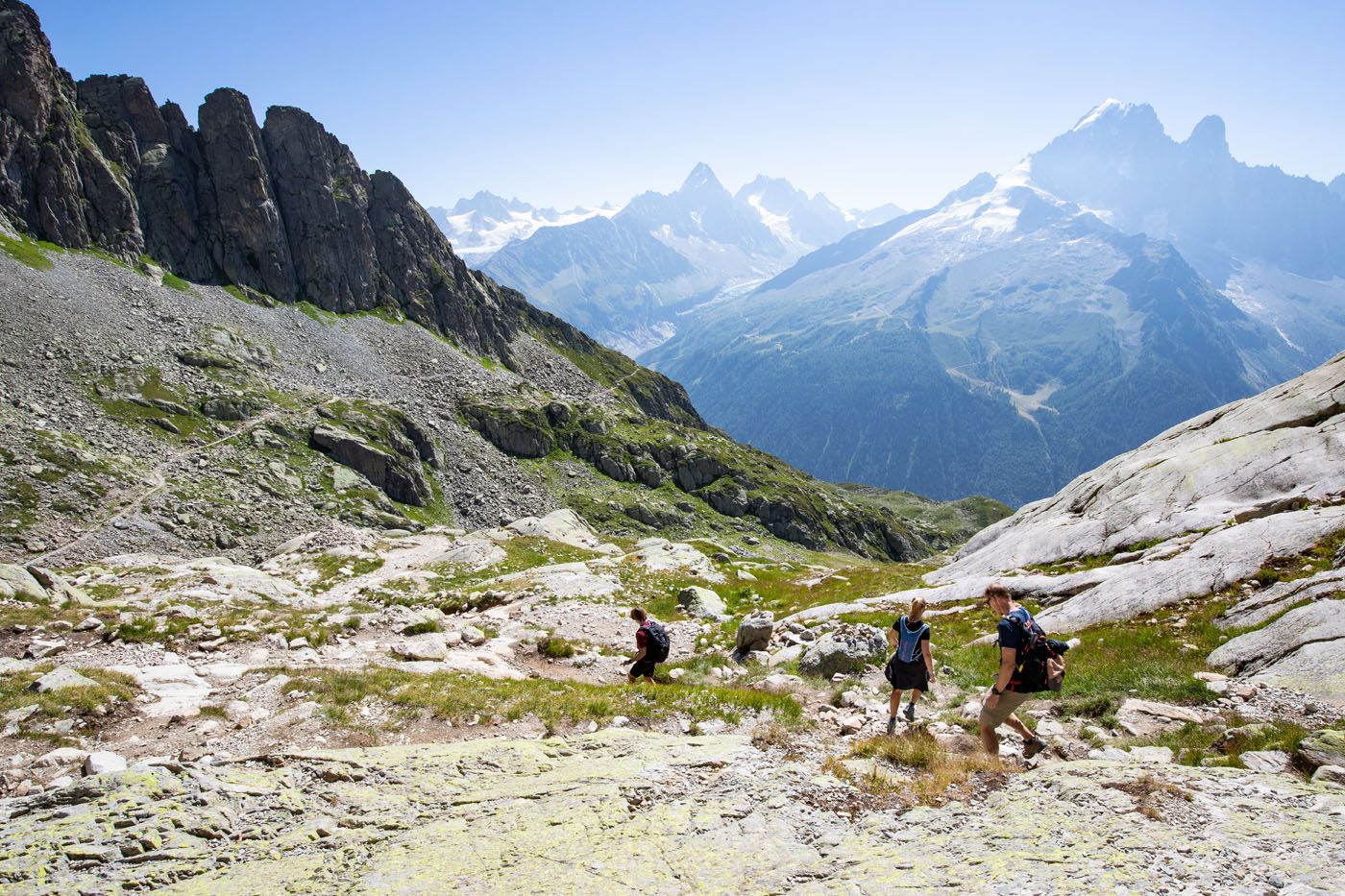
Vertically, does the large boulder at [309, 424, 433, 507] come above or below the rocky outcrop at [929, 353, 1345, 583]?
above

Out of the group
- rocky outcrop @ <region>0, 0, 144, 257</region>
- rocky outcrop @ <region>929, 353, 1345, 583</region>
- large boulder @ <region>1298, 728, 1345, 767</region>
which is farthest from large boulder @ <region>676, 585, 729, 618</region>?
rocky outcrop @ <region>0, 0, 144, 257</region>

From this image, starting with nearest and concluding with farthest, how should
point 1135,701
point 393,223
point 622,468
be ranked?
point 1135,701
point 622,468
point 393,223

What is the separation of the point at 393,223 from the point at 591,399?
73721mm

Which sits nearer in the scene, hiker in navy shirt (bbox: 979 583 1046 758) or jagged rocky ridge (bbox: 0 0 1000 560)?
hiker in navy shirt (bbox: 979 583 1046 758)

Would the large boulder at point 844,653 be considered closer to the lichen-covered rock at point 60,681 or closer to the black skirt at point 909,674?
the black skirt at point 909,674

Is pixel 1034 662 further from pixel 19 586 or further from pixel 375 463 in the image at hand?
pixel 375 463

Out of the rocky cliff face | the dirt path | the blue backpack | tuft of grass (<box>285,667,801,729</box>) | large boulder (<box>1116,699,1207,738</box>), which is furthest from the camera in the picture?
the rocky cliff face

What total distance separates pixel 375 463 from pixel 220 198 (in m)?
89.8

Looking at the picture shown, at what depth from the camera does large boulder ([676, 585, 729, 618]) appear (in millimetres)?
35531

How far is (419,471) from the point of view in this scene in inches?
4449

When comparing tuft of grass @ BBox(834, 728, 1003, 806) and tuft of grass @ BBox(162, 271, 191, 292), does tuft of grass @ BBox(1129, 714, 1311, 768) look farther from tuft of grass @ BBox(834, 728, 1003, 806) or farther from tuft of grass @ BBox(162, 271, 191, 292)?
tuft of grass @ BBox(162, 271, 191, 292)

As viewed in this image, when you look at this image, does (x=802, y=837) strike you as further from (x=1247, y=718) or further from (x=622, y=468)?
(x=622, y=468)

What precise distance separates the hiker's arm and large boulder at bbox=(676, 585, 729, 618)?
23248mm

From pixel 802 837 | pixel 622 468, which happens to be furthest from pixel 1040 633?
pixel 622 468
